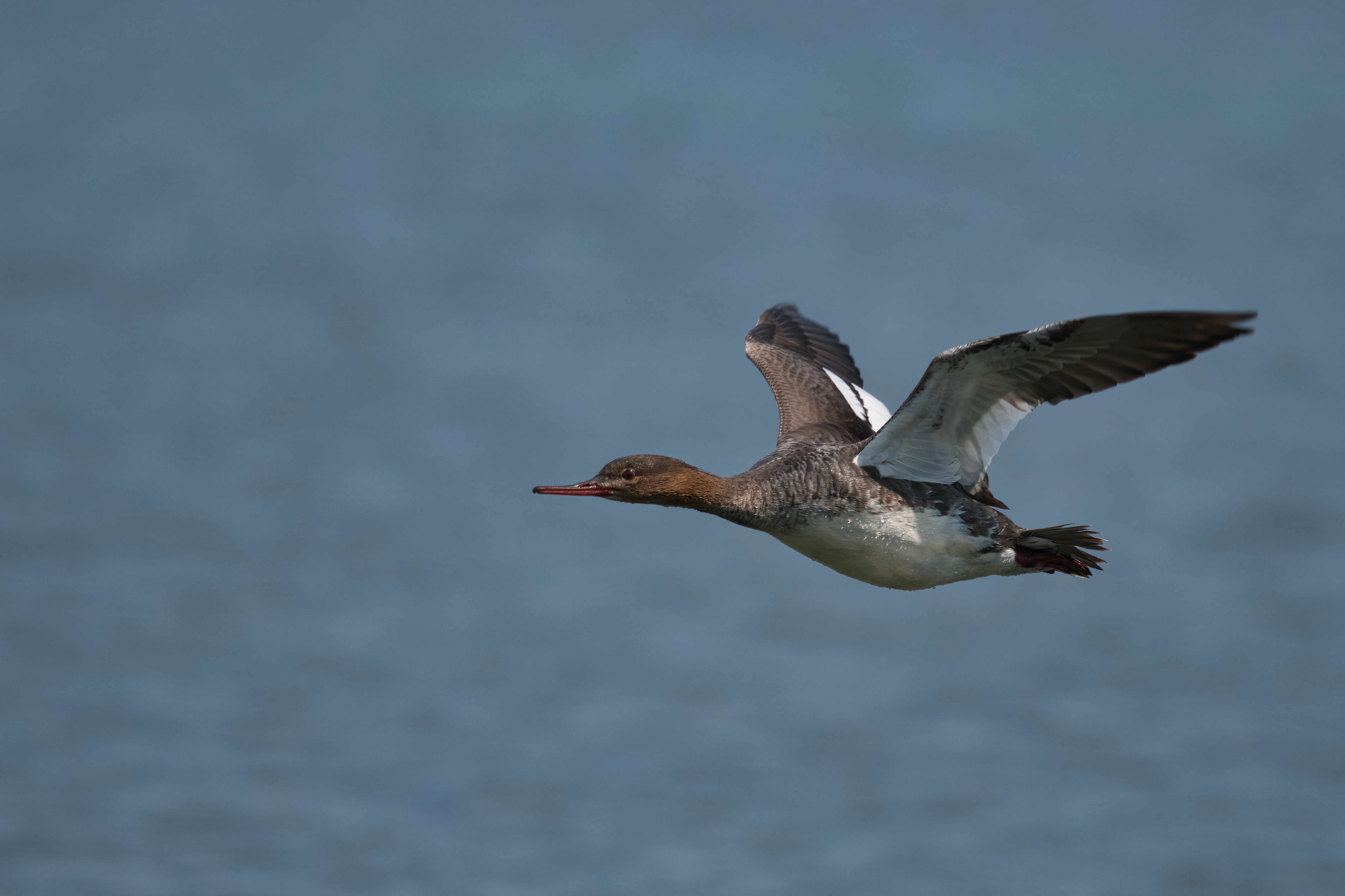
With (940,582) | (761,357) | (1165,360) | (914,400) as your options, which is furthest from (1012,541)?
(761,357)

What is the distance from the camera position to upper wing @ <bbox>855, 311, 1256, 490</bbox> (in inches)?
245

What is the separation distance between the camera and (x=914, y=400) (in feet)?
23.3

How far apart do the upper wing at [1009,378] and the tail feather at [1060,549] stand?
45 centimetres

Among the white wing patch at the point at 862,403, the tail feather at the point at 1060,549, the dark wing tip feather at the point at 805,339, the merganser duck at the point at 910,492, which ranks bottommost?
the tail feather at the point at 1060,549

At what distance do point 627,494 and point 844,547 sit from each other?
120 centimetres

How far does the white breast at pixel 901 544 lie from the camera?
24.1 ft

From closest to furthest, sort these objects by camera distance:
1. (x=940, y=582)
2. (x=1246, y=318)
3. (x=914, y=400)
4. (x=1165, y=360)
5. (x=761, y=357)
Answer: (x=1246, y=318) < (x=1165, y=360) < (x=914, y=400) < (x=940, y=582) < (x=761, y=357)

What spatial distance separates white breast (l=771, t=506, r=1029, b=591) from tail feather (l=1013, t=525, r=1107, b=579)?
0.09 metres

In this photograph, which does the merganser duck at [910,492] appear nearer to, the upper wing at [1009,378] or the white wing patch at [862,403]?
the upper wing at [1009,378]

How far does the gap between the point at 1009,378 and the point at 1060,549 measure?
→ 1.06 metres

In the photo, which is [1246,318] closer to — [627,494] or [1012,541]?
[1012,541]

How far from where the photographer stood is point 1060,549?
7.44 m

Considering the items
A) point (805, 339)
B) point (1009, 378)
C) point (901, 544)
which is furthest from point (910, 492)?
point (805, 339)

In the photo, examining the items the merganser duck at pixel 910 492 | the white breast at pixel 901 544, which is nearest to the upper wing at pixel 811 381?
the merganser duck at pixel 910 492
